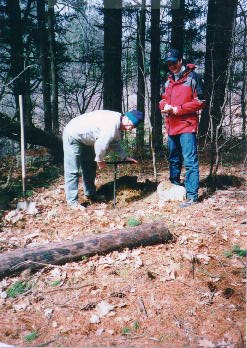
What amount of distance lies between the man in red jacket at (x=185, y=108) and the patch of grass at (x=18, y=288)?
3.09 metres

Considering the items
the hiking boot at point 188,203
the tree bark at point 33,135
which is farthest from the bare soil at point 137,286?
the tree bark at point 33,135

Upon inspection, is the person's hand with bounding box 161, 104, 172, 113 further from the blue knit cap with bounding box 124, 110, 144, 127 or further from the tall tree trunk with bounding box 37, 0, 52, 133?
the tall tree trunk with bounding box 37, 0, 52, 133

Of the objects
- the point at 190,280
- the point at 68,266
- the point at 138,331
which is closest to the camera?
the point at 138,331

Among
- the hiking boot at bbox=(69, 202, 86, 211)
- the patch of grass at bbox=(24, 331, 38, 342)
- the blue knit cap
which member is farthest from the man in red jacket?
the patch of grass at bbox=(24, 331, 38, 342)

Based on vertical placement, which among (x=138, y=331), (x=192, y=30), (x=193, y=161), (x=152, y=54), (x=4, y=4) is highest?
(x=4, y=4)

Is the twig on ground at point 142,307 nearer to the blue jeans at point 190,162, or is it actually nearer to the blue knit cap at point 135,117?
the blue jeans at point 190,162

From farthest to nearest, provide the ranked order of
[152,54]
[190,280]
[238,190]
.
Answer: [152,54]
[238,190]
[190,280]

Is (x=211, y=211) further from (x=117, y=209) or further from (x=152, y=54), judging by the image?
(x=152, y=54)

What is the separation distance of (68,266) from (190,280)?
162cm

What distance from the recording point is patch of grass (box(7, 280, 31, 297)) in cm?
409

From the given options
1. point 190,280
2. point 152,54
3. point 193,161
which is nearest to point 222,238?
point 190,280

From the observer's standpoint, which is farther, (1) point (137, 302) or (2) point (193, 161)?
(2) point (193, 161)

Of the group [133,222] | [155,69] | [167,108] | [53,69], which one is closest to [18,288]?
[133,222]

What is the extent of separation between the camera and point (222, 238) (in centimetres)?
506
